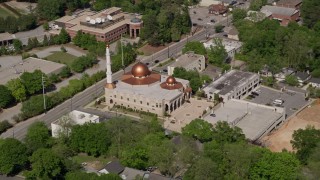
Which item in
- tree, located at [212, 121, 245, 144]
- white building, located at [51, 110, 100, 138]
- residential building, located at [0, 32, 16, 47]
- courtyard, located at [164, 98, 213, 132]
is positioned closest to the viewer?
tree, located at [212, 121, 245, 144]

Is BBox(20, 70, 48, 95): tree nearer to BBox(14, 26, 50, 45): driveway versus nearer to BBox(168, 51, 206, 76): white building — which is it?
BBox(168, 51, 206, 76): white building

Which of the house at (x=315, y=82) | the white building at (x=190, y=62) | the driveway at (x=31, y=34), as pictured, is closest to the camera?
the house at (x=315, y=82)

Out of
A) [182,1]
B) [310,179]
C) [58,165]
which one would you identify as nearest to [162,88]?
[58,165]

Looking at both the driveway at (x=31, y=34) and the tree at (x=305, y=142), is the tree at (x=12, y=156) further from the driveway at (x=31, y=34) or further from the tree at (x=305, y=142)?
the driveway at (x=31, y=34)

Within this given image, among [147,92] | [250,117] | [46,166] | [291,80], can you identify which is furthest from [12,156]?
[291,80]

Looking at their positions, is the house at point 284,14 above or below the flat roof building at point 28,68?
above

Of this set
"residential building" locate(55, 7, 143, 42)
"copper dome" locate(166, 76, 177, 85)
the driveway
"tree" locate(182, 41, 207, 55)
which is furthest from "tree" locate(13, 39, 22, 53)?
"copper dome" locate(166, 76, 177, 85)

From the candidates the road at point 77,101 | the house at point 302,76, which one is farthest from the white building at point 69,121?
the house at point 302,76
